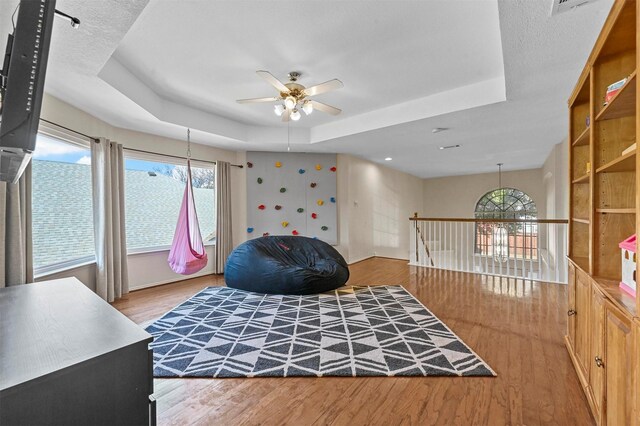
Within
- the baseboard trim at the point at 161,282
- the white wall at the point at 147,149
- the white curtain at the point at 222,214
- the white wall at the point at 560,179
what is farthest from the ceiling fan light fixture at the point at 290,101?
the white wall at the point at 560,179

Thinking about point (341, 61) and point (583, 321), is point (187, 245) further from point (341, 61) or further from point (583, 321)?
point (583, 321)

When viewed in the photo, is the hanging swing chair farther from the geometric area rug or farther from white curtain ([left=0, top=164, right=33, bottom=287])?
white curtain ([left=0, top=164, right=33, bottom=287])

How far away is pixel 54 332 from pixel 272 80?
7.44ft

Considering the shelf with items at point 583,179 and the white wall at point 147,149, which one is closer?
the shelf with items at point 583,179

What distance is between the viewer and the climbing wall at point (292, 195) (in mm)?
5562

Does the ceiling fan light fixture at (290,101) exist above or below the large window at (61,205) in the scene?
above

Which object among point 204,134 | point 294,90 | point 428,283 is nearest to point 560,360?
point 428,283

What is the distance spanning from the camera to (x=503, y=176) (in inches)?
347

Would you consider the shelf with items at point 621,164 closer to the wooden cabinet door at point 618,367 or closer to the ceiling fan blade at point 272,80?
the wooden cabinet door at point 618,367

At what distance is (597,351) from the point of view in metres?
1.50

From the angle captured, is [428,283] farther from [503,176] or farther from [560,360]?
[503,176]

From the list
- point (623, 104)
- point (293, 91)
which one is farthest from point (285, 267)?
point (623, 104)

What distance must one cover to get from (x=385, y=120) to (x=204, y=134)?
2675 millimetres

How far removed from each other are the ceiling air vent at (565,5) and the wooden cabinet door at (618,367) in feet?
5.19
